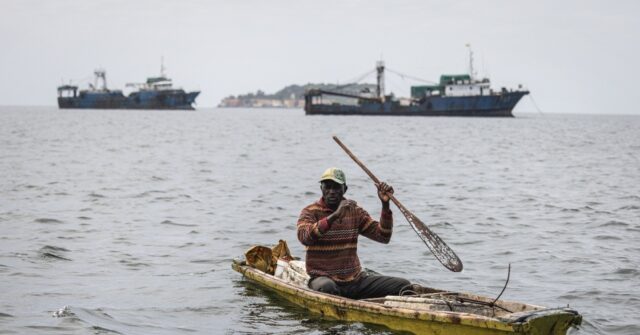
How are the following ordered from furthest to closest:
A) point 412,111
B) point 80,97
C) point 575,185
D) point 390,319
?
point 80,97
point 412,111
point 575,185
point 390,319

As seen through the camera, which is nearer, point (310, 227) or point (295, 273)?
point (310, 227)

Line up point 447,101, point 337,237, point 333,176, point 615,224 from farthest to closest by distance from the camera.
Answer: point 447,101, point 615,224, point 337,237, point 333,176

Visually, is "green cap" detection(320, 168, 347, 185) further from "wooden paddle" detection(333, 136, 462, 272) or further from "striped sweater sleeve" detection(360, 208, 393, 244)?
"wooden paddle" detection(333, 136, 462, 272)

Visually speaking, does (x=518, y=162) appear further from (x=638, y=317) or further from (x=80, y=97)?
(x=80, y=97)

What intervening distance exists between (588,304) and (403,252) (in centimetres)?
464

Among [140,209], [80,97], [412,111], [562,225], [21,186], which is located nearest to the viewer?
[562,225]

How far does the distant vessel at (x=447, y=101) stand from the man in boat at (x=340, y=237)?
100m

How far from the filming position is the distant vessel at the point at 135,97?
14638 cm

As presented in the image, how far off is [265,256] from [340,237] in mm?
3014

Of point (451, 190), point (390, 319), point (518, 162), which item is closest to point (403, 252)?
point (390, 319)

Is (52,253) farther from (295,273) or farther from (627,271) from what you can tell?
(627,271)

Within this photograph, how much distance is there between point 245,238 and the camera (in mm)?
17562

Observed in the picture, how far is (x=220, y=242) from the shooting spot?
669 inches

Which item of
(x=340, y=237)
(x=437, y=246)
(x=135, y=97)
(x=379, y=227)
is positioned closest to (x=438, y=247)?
(x=437, y=246)
